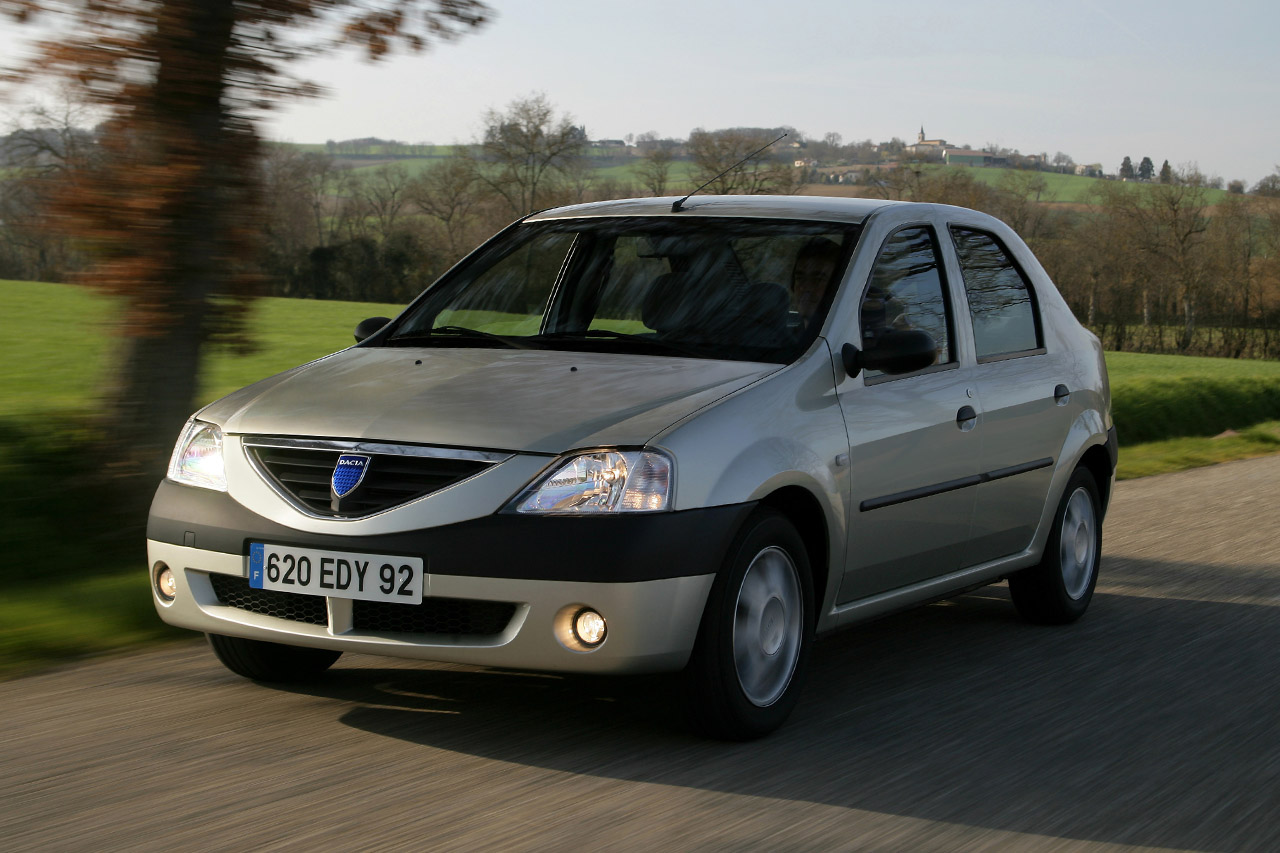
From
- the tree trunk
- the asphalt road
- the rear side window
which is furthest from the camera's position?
the tree trunk

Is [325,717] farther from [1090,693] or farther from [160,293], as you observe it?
[160,293]

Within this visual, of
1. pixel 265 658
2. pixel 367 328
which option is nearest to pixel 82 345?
pixel 367 328

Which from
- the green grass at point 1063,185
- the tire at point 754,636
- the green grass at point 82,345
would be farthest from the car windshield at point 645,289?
the green grass at point 1063,185

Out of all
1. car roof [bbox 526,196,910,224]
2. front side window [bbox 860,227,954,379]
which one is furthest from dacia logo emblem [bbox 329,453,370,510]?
car roof [bbox 526,196,910,224]

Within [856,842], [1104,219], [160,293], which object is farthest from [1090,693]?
[1104,219]

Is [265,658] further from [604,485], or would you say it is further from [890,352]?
[890,352]

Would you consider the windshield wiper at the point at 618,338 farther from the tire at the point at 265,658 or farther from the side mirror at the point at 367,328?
the tire at the point at 265,658

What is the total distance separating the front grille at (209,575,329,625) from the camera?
14.6ft

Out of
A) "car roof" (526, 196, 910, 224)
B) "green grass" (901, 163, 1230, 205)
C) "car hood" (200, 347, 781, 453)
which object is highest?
"green grass" (901, 163, 1230, 205)

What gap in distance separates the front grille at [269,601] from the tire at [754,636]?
1089mm

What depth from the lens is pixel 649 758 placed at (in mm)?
4371

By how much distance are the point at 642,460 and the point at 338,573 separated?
904mm

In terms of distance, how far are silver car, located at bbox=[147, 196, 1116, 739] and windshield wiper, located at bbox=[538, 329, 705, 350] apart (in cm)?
2

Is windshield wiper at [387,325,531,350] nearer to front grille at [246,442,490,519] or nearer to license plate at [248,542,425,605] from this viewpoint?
front grille at [246,442,490,519]
